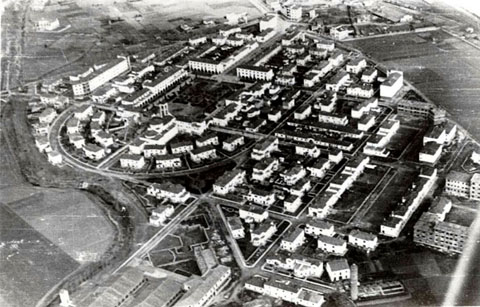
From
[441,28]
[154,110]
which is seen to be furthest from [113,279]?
[441,28]

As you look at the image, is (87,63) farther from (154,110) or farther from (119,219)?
(119,219)

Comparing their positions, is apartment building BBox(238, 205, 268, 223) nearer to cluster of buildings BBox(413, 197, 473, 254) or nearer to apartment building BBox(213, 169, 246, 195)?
apartment building BBox(213, 169, 246, 195)

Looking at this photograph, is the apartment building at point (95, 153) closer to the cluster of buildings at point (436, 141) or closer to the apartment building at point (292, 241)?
the apartment building at point (292, 241)

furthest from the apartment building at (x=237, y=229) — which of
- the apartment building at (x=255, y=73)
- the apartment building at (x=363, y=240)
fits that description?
the apartment building at (x=255, y=73)

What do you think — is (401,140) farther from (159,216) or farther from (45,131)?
(45,131)

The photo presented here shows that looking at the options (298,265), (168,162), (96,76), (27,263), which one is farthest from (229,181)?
A: (96,76)
